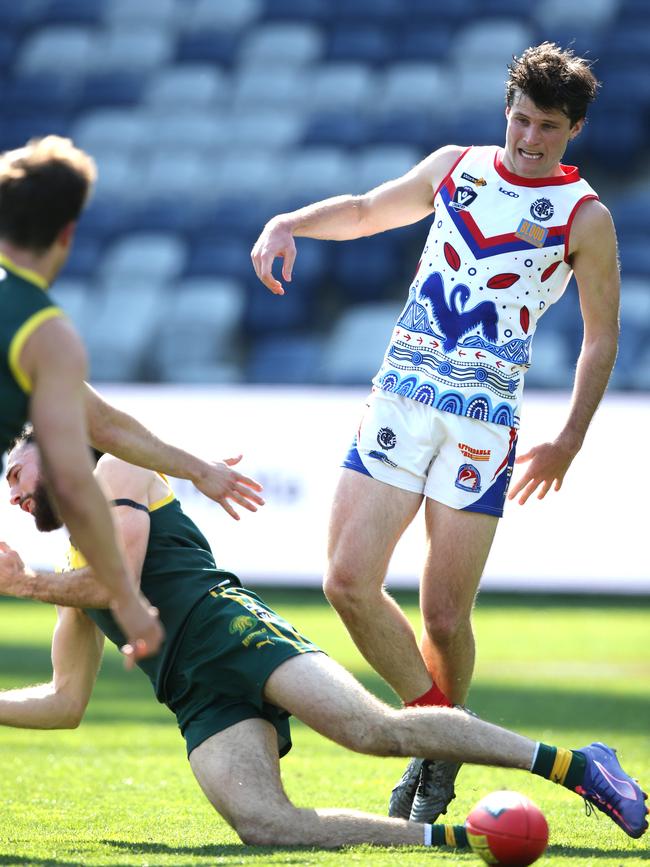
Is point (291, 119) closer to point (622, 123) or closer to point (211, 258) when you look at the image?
point (211, 258)

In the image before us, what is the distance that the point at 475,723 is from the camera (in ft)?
15.0

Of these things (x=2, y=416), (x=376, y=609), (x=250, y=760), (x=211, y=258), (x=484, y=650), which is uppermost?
(x=2, y=416)

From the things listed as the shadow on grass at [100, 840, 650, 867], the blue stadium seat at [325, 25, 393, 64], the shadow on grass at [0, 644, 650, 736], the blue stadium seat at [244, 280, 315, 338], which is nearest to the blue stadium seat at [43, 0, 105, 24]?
the blue stadium seat at [325, 25, 393, 64]

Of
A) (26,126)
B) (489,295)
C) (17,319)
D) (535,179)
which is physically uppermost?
(535,179)

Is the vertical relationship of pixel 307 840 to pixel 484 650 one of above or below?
above

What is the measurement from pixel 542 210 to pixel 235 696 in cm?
209

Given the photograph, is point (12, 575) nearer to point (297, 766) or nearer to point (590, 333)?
point (590, 333)

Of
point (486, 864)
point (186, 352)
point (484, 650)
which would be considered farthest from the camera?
point (186, 352)

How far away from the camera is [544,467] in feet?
17.1

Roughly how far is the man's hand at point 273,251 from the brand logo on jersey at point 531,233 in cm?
84

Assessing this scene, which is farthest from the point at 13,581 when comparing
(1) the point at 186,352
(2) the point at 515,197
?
(1) the point at 186,352

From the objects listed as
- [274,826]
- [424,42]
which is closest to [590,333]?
[274,826]

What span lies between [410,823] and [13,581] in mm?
1515

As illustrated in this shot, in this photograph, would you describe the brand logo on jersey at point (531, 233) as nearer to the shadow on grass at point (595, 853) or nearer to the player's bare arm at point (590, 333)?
the player's bare arm at point (590, 333)
